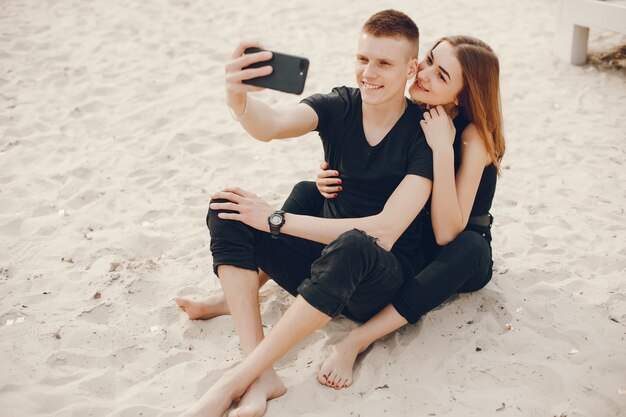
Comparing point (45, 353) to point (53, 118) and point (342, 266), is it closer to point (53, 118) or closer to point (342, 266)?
point (342, 266)

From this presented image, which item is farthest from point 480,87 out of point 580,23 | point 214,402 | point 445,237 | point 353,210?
point 580,23

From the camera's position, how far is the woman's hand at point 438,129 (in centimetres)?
265

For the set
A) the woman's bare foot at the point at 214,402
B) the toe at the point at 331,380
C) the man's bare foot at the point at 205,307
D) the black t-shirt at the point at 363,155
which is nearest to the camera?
the woman's bare foot at the point at 214,402

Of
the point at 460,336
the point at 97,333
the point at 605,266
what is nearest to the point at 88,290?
the point at 97,333

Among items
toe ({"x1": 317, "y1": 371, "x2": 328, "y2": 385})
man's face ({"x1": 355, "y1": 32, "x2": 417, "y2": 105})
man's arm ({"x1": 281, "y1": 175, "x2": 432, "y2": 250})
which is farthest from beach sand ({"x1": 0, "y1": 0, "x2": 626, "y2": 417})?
man's face ({"x1": 355, "y1": 32, "x2": 417, "y2": 105})

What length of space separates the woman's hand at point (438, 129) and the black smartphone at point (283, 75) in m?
0.60

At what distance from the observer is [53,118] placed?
500 centimetres

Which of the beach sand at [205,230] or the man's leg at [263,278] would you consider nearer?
the beach sand at [205,230]

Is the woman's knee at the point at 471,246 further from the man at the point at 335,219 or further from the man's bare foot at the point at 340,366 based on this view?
the man's bare foot at the point at 340,366

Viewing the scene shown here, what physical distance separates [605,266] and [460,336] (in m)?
1.04

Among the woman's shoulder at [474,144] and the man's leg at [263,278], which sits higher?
the woman's shoulder at [474,144]

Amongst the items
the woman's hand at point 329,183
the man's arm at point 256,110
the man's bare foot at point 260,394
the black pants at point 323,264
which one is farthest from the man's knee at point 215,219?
the man's bare foot at point 260,394

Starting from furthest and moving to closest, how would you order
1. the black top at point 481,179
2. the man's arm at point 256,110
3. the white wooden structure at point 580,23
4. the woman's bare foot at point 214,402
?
the white wooden structure at point 580,23 < the black top at point 481,179 < the man's arm at point 256,110 < the woman's bare foot at point 214,402

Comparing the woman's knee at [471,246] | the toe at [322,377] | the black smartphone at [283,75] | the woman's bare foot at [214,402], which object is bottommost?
the toe at [322,377]
